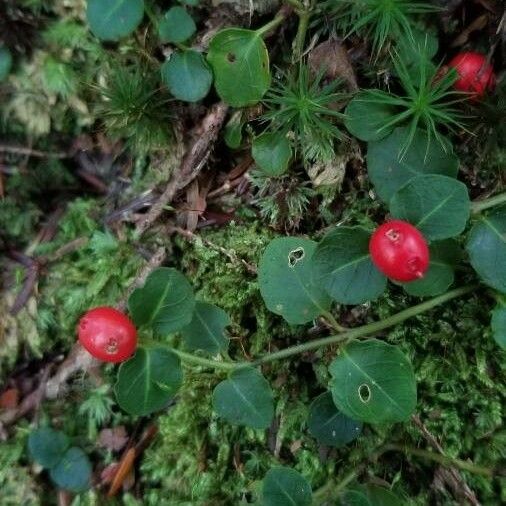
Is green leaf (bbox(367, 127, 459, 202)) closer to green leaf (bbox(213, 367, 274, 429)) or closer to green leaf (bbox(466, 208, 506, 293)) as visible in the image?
green leaf (bbox(466, 208, 506, 293))

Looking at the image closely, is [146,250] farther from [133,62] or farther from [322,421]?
[322,421]

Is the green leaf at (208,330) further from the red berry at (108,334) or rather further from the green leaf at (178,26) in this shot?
the green leaf at (178,26)

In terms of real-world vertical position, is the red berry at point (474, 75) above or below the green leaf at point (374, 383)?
above

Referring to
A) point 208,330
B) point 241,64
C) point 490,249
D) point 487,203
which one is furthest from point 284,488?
point 241,64

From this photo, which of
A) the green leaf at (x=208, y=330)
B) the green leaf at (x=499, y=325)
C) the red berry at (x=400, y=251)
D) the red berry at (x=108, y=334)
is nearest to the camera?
the red berry at (x=400, y=251)

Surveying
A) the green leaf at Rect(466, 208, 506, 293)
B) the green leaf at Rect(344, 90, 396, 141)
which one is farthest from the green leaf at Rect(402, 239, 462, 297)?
the green leaf at Rect(344, 90, 396, 141)

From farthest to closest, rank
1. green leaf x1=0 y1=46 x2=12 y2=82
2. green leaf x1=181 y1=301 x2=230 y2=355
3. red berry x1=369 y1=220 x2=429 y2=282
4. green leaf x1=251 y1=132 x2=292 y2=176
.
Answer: green leaf x1=0 y1=46 x2=12 y2=82, green leaf x1=251 y1=132 x2=292 y2=176, green leaf x1=181 y1=301 x2=230 y2=355, red berry x1=369 y1=220 x2=429 y2=282

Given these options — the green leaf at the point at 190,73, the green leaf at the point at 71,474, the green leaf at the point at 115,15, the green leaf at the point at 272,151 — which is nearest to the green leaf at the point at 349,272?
the green leaf at the point at 272,151

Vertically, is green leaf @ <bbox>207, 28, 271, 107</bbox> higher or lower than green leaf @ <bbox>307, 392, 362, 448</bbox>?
higher

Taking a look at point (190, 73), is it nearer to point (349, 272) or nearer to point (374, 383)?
point (349, 272)
